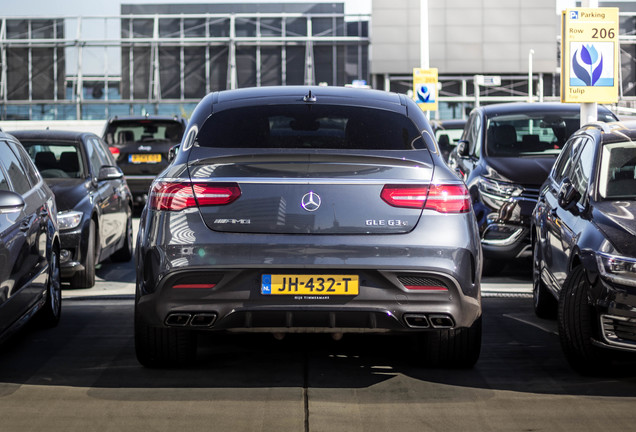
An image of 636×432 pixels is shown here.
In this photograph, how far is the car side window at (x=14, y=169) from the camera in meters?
7.48

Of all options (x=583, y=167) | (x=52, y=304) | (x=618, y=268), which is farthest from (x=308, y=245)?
(x=52, y=304)

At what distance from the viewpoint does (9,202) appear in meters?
6.35

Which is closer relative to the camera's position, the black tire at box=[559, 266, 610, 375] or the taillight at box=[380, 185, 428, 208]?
the taillight at box=[380, 185, 428, 208]

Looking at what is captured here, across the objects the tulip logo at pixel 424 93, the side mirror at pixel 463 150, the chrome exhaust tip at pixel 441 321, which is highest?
the tulip logo at pixel 424 93

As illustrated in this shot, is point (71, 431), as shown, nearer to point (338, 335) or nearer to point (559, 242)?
point (338, 335)

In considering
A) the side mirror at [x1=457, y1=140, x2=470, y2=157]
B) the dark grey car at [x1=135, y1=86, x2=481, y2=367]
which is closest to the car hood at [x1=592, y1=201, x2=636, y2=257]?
the dark grey car at [x1=135, y1=86, x2=481, y2=367]

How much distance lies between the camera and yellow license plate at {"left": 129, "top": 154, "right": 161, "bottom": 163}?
19953 millimetres

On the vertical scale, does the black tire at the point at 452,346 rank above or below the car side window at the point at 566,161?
below

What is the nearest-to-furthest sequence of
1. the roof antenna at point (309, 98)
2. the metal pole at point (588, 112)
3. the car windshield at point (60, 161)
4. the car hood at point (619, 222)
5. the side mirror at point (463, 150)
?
the car hood at point (619, 222)
the roof antenna at point (309, 98)
the car windshield at point (60, 161)
the metal pole at point (588, 112)
the side mirror at point (463, 150)

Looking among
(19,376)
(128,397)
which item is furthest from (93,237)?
(128,397)

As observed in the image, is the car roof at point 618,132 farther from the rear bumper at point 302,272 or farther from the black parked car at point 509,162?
the black parked car at point 509,162

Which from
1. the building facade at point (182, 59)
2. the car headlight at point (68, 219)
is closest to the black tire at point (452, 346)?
the car headlight at point (68, 219)

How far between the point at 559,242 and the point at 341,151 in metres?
2.04

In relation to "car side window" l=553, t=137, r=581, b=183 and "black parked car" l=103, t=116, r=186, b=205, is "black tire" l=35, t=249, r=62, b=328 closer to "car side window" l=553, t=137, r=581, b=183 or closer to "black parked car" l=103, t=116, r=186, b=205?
"car side window" l=553, t=137, r=581, b=183
